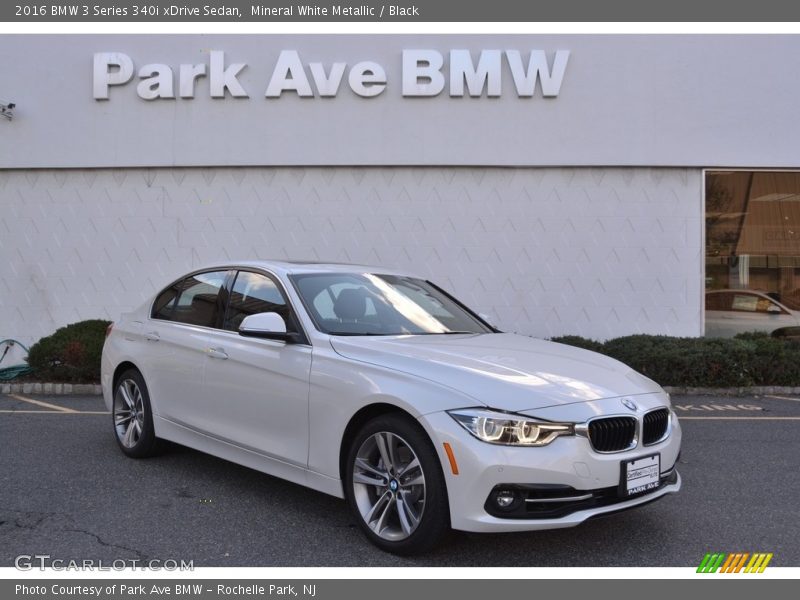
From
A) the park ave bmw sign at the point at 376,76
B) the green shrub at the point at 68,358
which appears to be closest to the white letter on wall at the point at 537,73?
the park ave bmw sign at the point at 376,76

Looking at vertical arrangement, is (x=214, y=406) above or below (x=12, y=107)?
below

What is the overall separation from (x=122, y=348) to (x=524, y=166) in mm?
7310

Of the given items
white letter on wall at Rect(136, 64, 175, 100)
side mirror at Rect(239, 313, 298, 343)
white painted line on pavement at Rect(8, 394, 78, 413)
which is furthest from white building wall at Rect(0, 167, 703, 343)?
side mirror at Rect(239, 313, 298, 343)

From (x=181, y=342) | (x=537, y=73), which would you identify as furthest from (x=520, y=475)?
(x=537, y=73)

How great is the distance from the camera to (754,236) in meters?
12.0

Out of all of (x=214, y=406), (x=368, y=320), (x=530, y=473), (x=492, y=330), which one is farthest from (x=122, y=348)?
(x=530, y=473)

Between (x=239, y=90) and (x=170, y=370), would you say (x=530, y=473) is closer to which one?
(x=170, y=370)

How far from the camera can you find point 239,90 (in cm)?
1157

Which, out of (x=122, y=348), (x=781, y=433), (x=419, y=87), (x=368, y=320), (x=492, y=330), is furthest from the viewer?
(x=419, y=87)

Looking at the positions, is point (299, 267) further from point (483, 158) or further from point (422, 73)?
point (422, 73)

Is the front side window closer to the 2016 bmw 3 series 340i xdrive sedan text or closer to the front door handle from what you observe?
the 2016 bmw 3 series 340i xdrive sedan text

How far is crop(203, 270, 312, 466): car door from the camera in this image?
441cm

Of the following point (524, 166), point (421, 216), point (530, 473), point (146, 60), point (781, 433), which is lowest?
point (781, 433)

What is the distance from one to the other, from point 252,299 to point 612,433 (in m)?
2.65
